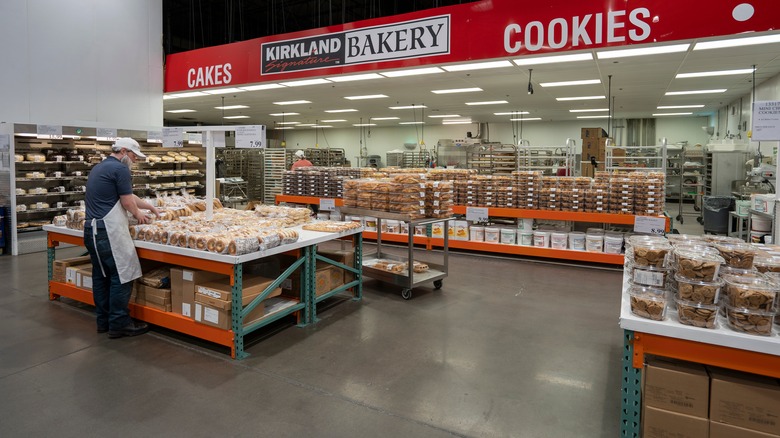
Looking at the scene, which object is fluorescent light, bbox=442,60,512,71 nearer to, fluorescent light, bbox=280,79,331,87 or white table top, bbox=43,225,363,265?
fluorescent light, bbox=280,79,331,87

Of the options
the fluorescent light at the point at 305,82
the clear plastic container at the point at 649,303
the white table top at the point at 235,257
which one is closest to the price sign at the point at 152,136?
the fluorescent light at the point at 305,82

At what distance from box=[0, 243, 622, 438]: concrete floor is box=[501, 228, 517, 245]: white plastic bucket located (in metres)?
2.57

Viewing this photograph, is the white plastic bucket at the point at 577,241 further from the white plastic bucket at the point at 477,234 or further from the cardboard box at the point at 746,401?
the cardboard box at the point at 746,401

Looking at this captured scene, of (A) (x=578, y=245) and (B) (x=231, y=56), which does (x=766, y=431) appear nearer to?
(A) (x=578, y=245)

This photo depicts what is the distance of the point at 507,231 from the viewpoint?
803cm

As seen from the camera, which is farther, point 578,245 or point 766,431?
point 578,245

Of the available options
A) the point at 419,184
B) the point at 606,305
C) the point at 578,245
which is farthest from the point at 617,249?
the point at 419,184

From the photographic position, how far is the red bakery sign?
6.21 meters

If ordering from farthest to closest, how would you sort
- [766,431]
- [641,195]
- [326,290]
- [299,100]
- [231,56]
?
[299,100]
[231,56]
[641,195]
[326,290]
[766,431]

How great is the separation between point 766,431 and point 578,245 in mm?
5675

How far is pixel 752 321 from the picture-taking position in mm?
2082

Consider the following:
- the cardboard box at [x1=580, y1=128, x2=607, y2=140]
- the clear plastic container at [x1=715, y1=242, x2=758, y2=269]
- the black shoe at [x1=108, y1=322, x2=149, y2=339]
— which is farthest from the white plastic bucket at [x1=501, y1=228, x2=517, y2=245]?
the black shoe at [x1=108, y1=322, x2=149, y2=339]

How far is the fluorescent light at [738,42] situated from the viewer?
659cm

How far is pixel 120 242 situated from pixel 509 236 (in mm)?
5832
